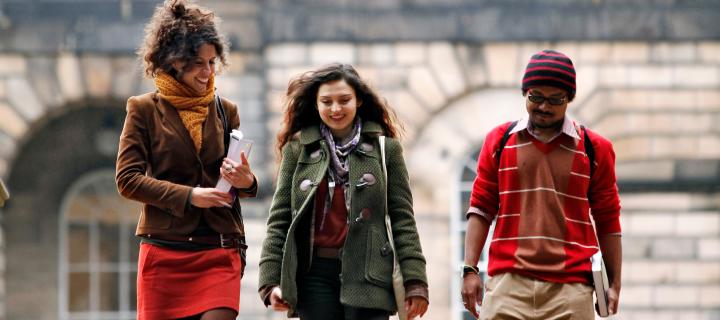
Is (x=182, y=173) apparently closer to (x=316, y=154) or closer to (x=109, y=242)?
(x=316, y=154)

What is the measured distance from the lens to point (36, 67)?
14617 millimetres

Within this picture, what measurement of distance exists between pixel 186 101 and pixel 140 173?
0.33 meters

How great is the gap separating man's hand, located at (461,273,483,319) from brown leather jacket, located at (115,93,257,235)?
0.90 m

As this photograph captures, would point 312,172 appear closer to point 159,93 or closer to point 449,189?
point 159,93

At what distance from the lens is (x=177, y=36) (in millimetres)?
6062

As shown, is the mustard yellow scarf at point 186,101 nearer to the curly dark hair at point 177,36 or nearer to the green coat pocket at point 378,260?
the curly dark hair at point 177,36

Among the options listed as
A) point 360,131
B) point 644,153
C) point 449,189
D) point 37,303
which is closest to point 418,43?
point 449,189

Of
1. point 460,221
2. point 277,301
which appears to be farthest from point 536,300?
point 460,221

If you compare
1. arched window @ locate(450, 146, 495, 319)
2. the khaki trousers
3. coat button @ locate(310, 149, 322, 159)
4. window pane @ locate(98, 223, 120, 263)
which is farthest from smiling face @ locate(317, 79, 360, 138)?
window pane @ locate(98, 223, 120, 263)

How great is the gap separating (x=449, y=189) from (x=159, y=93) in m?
8.42

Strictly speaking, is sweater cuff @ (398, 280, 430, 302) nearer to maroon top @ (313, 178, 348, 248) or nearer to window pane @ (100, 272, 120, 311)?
maroon top @ (313, 178, 348, 248)

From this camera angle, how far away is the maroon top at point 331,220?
596 cm

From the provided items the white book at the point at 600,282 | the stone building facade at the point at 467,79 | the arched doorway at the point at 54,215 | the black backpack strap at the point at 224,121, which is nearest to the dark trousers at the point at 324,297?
the black backpack strap at the point at 224,121

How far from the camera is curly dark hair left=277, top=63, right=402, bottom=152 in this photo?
616cm
